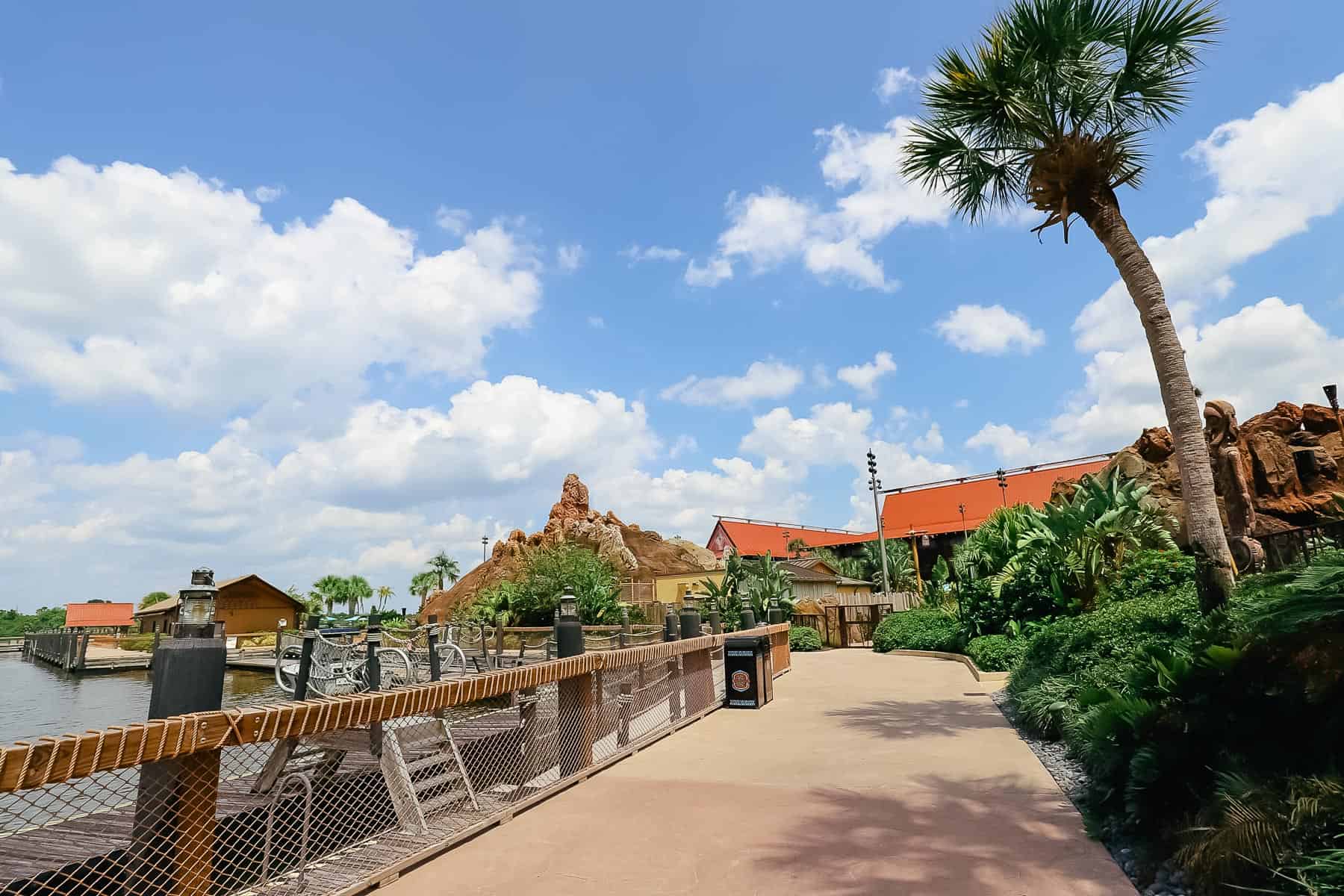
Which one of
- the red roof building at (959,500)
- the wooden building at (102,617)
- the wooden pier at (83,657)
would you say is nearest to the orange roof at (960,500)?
the red roof building at (959,500)

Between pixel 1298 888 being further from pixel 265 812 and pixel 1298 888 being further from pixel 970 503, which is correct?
pixel 970 503

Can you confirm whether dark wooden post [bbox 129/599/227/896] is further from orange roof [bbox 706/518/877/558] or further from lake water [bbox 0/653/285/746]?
orange roof [bbox 706/518/877/558]

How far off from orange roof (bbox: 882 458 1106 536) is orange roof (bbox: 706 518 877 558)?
5.98 metres

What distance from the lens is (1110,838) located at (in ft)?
13.7

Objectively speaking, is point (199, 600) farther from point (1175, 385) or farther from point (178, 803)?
point (1175, 385)

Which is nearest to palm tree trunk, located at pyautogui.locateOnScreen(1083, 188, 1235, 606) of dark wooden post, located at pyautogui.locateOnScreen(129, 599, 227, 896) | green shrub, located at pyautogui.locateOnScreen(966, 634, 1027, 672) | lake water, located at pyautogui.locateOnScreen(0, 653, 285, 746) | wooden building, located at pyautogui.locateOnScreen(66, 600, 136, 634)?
green shrub, located at pyautogui.locateOnScreen(966, 634, 1027, 672)

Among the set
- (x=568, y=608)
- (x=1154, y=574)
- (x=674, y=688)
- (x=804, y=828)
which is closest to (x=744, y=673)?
(x=674, y=688)

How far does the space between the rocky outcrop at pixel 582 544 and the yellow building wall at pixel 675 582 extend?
9.21 meters

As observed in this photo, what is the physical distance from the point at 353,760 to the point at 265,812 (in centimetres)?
122

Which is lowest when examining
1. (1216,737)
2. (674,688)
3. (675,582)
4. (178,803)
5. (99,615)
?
(674,688)

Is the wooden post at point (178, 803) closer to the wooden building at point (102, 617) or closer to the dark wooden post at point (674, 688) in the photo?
the dark wooden post at point (674, 688)

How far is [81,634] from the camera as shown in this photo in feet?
111

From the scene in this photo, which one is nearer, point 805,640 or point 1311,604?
point 1311,604

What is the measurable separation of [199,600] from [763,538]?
6284cm
